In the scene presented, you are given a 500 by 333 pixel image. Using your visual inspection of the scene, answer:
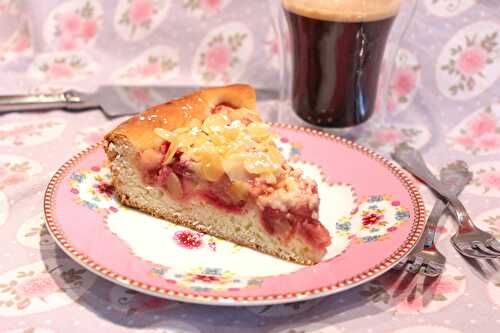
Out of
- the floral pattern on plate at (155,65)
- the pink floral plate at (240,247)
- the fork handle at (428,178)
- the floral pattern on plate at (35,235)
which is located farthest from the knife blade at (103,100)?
the fork handle at (428,178)

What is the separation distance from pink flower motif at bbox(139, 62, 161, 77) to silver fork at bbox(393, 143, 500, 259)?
1162mm

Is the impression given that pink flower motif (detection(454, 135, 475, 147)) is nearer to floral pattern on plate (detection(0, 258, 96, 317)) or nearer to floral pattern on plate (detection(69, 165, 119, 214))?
floral pattern on plate (detection(69, 165, 119, 214))

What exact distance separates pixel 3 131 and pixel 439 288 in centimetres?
153

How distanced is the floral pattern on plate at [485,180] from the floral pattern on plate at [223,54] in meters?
1.09

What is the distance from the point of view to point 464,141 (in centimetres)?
235

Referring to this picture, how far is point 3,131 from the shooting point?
2.26 meters

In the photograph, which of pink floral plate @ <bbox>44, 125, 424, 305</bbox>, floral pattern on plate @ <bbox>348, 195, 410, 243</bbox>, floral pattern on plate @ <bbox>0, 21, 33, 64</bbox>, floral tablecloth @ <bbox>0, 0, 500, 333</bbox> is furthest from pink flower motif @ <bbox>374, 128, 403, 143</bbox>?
floral pattern on plate @ <bbox>0, 21, 33, 64</bbox>

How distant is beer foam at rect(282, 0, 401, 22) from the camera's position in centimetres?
205

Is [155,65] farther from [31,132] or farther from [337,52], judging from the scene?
[337,52]

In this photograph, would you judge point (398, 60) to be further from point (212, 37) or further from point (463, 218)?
point (463, 218)

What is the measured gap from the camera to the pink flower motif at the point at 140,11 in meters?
2.81

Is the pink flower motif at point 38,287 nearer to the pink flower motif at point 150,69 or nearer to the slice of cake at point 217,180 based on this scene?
the slice of cake at point 217,180

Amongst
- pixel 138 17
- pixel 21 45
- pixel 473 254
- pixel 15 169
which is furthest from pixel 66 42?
pixel 473 254

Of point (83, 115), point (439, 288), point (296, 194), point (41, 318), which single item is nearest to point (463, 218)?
point (439, 288)
